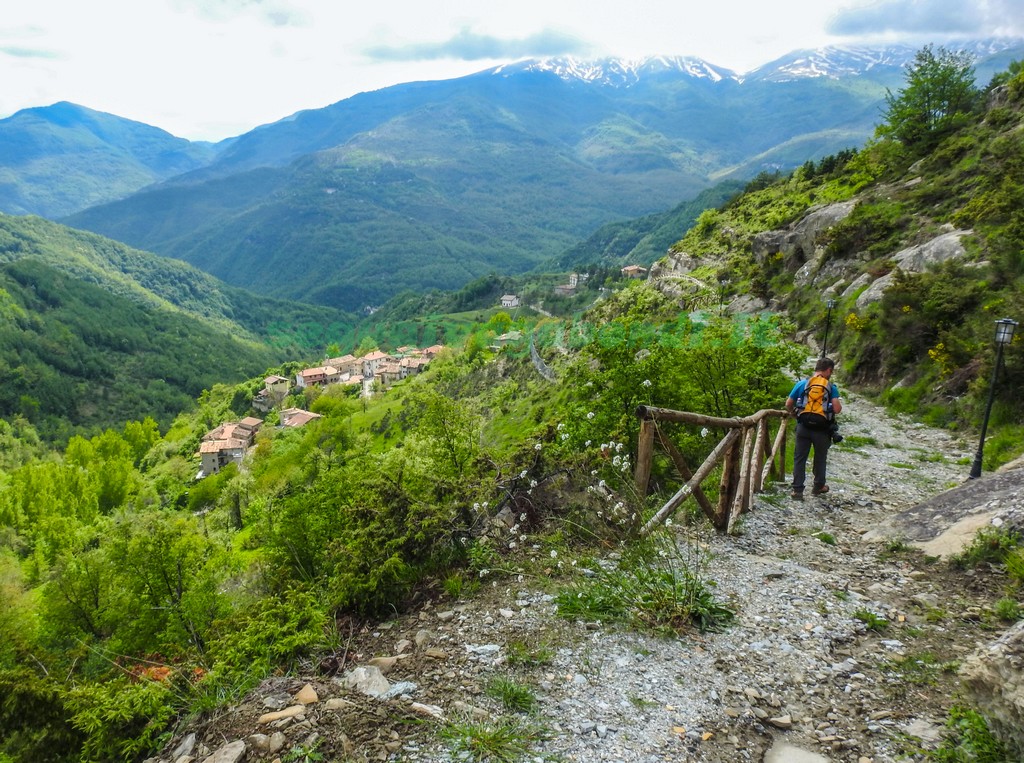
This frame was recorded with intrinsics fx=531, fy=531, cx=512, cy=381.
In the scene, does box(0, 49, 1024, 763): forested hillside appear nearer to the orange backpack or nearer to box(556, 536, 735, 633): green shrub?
box(556, 536, 735, 633): green shrub

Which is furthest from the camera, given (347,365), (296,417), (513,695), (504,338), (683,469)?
(347,365)

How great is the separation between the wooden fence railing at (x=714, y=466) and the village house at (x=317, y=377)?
11778 cm

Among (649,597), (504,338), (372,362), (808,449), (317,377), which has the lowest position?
(317,377)

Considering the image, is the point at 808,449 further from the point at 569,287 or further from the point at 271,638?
the point at 569,287

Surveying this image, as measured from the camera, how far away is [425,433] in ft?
42.2

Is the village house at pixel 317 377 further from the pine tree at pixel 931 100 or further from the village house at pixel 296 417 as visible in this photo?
the pine tree at pixel 931 100

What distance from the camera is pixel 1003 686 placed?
3289 millimetres

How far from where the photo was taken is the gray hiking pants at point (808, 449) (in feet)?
29.1

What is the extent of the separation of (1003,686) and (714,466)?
14.3 ft

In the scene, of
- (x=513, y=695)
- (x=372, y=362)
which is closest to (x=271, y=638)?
(x=513, y=695)

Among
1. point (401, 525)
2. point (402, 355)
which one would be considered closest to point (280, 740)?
point (401, 525)

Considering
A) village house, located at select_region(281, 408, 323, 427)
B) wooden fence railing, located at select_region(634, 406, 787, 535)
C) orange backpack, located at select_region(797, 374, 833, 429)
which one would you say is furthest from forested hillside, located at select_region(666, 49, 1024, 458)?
village house, located at select_region(281, 408, 323, 427)

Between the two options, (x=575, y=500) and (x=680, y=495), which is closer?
(x=680, y=495)

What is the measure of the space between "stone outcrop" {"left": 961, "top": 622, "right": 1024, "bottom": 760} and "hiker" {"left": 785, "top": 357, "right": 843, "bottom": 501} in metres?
5.58
